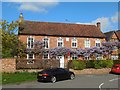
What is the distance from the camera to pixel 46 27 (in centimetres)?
5069

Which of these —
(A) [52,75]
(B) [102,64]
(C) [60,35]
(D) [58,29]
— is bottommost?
(A) [52,75]

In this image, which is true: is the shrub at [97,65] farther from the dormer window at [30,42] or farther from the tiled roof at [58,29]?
the dormer window at [30,42]

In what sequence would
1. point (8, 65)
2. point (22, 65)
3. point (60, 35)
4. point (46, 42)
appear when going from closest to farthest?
point (8, 65) < point (22, 65) < point (46, 42) < point (60, 35)

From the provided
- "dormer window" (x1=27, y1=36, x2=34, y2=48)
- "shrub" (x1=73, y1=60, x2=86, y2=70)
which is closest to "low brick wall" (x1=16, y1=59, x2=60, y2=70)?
"shrub" (x1=73, y1=60, x2=86, y2=70)

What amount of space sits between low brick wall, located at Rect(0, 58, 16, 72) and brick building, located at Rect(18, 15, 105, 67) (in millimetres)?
11536

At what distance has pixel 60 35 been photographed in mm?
49750

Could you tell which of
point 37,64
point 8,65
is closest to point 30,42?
point 37,64

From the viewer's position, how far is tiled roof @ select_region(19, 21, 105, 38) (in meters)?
48.5

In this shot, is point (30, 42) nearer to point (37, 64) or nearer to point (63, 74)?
point (37, 64)

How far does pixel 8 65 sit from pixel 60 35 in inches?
685

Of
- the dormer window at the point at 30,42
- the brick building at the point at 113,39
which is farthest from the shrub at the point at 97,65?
the brick building at the point at 113,39

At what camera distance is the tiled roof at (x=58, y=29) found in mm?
48469

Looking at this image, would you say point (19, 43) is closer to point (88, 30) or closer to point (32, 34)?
point (32, 34)

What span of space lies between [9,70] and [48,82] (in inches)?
329
